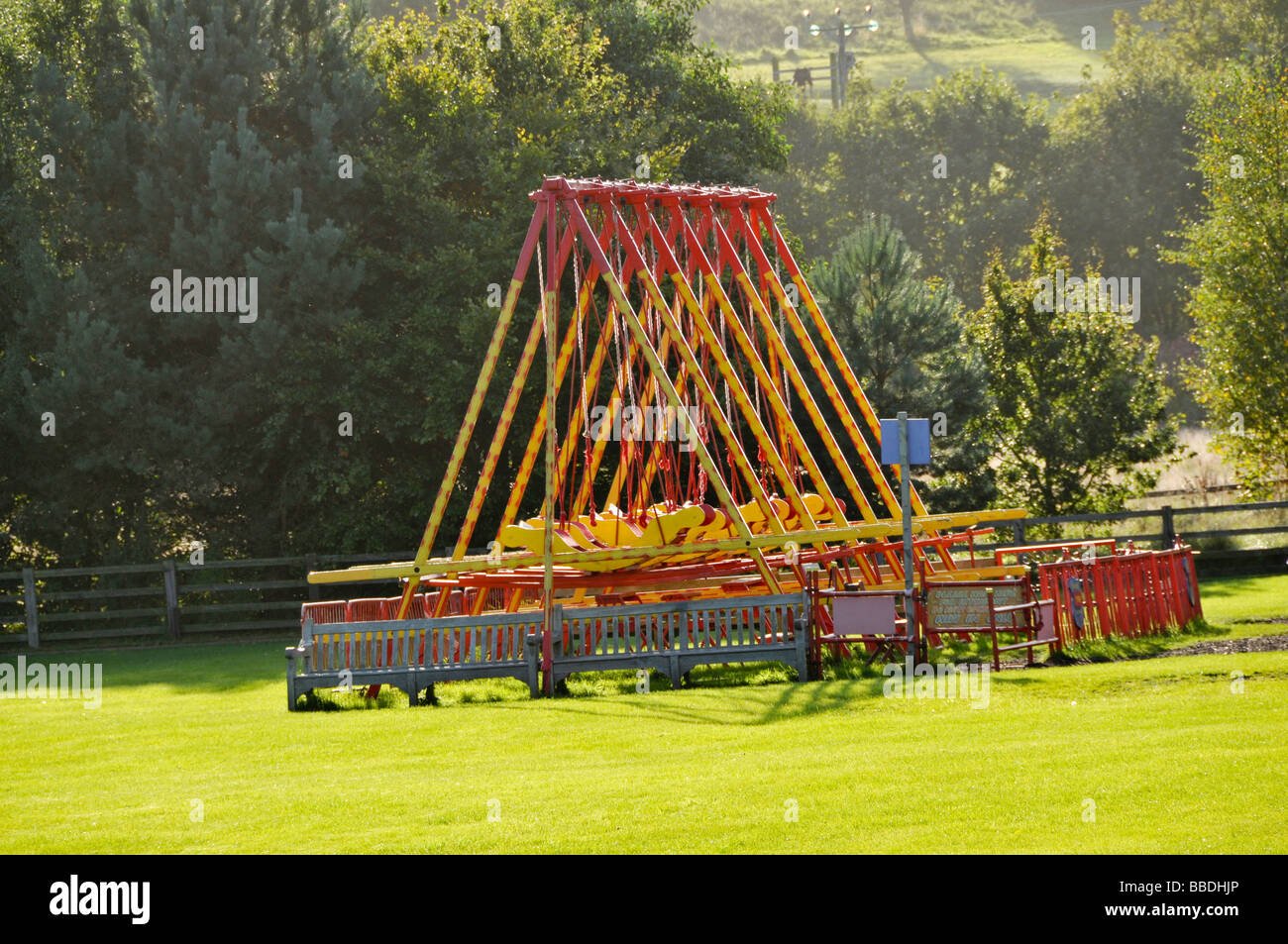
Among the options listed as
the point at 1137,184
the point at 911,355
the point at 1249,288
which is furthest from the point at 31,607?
the point at 1137,184

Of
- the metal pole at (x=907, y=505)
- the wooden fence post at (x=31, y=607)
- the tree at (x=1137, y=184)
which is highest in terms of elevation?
the tree at (x=1137, y=184)

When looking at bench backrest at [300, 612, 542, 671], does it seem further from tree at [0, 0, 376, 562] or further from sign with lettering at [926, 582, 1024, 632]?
tree at [0, 0, 376, 562]

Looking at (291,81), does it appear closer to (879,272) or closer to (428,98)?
(428,98)

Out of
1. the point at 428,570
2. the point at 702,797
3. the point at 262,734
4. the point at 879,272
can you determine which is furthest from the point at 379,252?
the point at 702,797

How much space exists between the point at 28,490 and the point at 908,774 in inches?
964

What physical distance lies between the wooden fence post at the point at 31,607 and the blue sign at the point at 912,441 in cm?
1759

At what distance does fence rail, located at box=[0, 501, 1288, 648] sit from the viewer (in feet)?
90.2

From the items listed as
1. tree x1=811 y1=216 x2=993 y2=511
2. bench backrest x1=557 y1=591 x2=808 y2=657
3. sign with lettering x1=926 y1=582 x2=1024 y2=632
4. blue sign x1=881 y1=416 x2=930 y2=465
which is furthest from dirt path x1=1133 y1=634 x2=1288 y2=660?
tree x1=811 y1=216 x2=993 y2=511

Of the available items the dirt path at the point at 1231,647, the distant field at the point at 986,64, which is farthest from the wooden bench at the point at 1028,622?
the distant field at the point at 986,64

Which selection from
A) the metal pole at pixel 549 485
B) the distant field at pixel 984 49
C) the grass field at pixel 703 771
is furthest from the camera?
the distant field at pixel 984 49

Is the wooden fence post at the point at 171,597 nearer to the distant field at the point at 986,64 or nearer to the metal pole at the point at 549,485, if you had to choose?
the metal pole at the point at 549,485

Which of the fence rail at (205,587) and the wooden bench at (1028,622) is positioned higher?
the wooden bench at (1028,622)

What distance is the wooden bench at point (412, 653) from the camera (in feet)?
53.2

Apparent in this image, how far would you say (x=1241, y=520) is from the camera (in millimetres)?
33188
